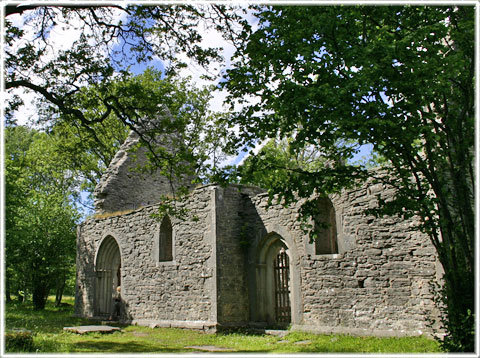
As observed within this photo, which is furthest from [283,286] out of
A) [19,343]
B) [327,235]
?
[19,343]

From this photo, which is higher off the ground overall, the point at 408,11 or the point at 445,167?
the point at 408,11

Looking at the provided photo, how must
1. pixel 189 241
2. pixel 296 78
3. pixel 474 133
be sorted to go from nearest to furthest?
pixel 474 133, pixel 296 78, pixel 189 241

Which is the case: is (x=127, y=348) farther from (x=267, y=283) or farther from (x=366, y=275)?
(x=366, y=275)

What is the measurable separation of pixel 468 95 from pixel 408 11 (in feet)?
A: 5.66

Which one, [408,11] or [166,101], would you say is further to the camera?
[166,101]

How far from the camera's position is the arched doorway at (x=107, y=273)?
58.5ft

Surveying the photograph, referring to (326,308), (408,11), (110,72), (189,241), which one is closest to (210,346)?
(326,308)

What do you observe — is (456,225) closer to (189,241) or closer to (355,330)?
(355,330)

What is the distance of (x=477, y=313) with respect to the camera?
605 centimetres

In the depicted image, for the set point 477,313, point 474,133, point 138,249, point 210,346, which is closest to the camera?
point 477,313

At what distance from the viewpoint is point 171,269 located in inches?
566

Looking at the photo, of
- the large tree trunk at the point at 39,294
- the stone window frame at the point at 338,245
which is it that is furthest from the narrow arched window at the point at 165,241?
the large tree trunk at the point at 39,294

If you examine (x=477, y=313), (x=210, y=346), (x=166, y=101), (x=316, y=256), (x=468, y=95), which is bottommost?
(x=210, y=346)

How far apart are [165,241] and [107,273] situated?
13.9 ft
